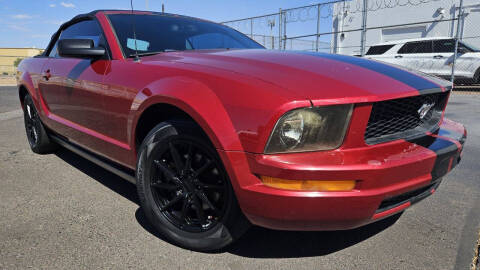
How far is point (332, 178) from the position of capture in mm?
1429

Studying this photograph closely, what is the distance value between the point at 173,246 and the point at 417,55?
10.7 m

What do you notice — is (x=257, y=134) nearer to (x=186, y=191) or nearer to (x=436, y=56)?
(x=186, y=191)

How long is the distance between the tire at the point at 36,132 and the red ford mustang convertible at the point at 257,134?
1539mm

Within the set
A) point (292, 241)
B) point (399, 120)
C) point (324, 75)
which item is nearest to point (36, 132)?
point (292, 241)

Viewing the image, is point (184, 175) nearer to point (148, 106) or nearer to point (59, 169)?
point (148, 106)

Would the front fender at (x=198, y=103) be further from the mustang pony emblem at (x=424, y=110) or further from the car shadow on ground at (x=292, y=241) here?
the mustang pony emblem at (x=424, y=110)

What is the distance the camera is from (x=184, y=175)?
1.90m

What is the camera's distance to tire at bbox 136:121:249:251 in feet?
5.70

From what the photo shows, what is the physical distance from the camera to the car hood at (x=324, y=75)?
1503 mm

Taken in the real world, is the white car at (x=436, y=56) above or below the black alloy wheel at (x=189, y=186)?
above

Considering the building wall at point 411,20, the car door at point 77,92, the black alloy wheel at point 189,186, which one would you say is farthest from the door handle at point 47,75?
the building wall at point 411,20

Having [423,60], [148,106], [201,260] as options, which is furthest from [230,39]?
[423,60]

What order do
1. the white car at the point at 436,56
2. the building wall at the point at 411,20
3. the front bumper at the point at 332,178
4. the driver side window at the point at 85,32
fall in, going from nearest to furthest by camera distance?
the front bumper at the point at 332,178, the driver side window at the point at 85,32, the white car at the point at 436,56, the building wall at the point at 411,20

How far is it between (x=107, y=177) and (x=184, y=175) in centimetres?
149
